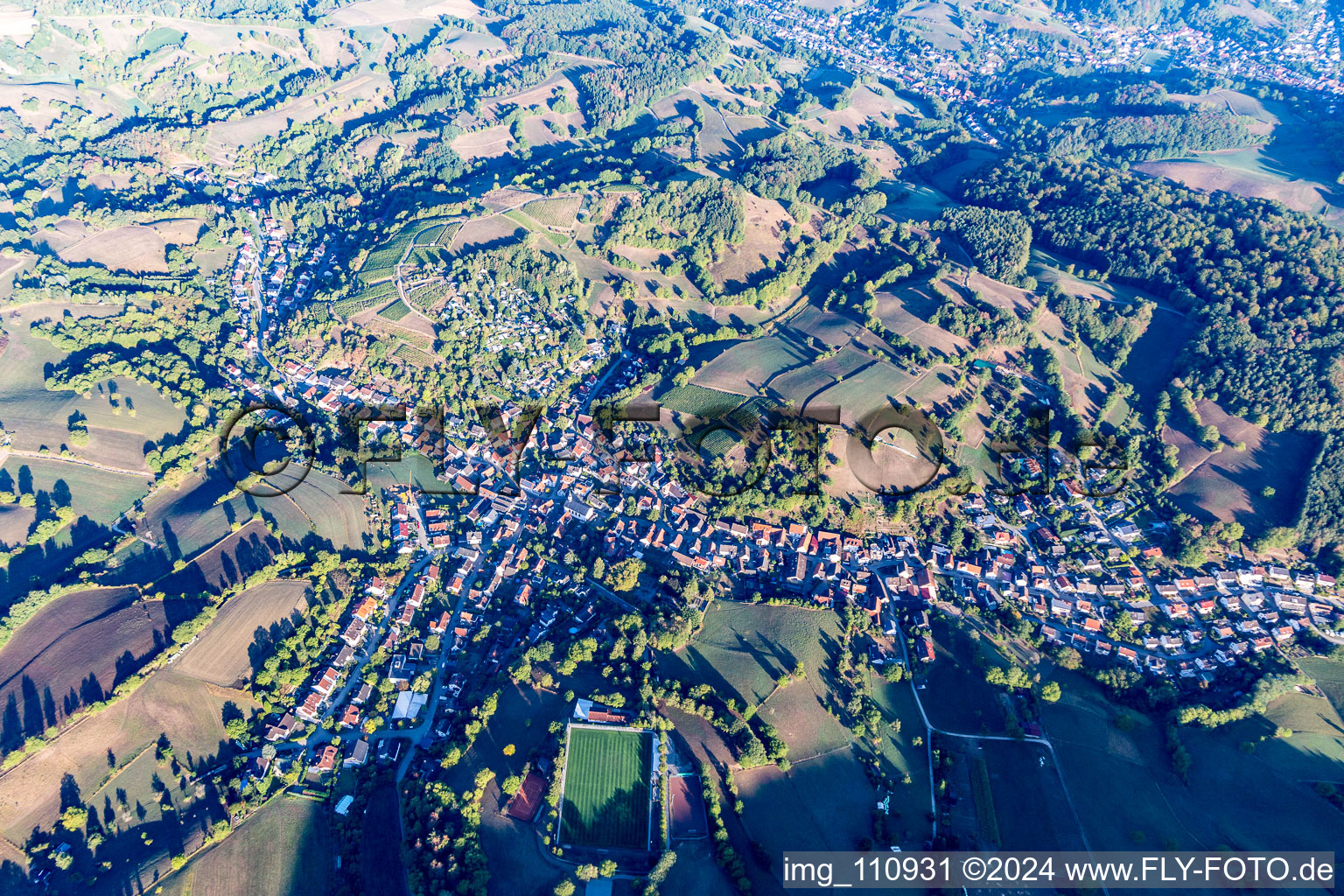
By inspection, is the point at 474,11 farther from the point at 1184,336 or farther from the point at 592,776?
the point at 592,776

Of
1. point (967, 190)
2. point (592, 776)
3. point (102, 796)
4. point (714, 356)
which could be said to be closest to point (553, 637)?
point (592, 776)

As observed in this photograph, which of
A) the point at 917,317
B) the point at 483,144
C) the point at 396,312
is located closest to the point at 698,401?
the point at 917,317

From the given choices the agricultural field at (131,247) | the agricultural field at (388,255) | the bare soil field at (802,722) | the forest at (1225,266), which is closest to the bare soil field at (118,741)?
the bare soil field at (802,722)

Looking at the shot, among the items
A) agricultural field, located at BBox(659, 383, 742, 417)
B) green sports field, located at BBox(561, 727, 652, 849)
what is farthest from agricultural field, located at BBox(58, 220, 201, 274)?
green sports field, located at BBox(561, 727, 652, 849)

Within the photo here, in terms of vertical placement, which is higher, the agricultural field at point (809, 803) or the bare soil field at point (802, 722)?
the bare soil field at point (802, 722)

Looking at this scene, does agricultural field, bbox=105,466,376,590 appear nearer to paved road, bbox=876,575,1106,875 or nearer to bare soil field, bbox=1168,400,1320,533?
paved road, bbox=876,575,1106,875

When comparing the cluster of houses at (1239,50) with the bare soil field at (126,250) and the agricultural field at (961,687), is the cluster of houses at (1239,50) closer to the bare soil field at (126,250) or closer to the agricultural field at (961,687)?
the agricultural field at (961,687)
